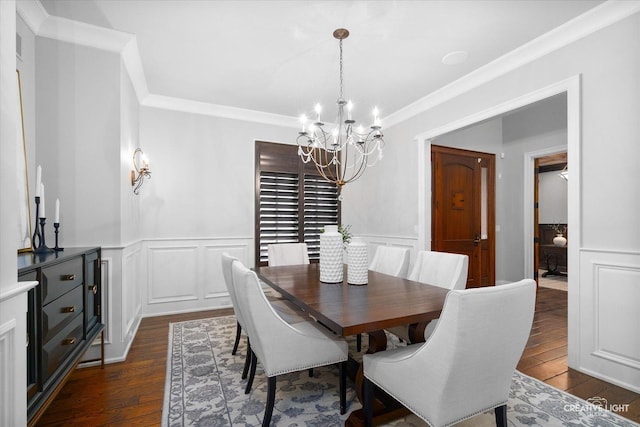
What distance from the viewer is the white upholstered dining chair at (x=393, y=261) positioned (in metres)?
2.88

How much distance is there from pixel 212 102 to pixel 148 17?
169cm

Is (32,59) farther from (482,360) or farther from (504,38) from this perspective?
(504,38)

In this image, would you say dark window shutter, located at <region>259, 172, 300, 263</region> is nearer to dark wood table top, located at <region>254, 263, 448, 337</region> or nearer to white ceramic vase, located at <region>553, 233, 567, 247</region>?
dark wood table top, located at <region>254, 263, 448, 337</region>

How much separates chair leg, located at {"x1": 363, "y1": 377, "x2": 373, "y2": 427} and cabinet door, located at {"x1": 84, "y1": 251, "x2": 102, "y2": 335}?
1.93 m

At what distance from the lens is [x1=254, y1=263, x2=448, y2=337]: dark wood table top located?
4.78ft

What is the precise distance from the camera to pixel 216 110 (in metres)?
4.16

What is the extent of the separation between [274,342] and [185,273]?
2.79 m

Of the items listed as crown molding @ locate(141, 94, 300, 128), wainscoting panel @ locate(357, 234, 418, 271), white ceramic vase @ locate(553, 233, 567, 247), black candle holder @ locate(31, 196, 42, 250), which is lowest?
white ceramic vase @ locate(553, 233, 567, 247)

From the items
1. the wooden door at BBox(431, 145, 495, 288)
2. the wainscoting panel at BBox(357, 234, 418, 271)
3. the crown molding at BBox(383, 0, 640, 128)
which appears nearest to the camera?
the crown molding at BBox(383, 0, 640, 128)

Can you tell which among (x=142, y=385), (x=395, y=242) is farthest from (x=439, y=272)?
(x=142, y=385)

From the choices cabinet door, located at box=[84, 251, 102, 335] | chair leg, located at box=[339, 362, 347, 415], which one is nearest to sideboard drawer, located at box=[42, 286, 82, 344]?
cabinet door, located at box=[84, 251, 102, 335]

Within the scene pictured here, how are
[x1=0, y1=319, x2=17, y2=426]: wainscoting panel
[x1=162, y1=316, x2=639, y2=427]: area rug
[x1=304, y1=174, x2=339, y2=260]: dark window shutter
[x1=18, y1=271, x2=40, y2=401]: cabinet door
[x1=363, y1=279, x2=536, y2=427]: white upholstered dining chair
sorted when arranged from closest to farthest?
1. [x1=0, y1=319, x2=17, y2=426]: wainscoting panel
2. [x1=363, y1=279, x2=536, y2=427]: white upholstered dining chair
3. [x1=18, y1=271, x2=40, y2=401]: cabinet door
4. [x1=162, y1=316, x2=639, y2=427]: area rug
5. [x1=304, y1=174, x2=339, y2=260]: dark window shutter

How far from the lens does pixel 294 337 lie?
1699 mm

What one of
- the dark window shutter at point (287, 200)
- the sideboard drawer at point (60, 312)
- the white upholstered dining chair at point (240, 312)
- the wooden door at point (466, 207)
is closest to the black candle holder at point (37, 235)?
the sideboard drawer at point (60, 312)
